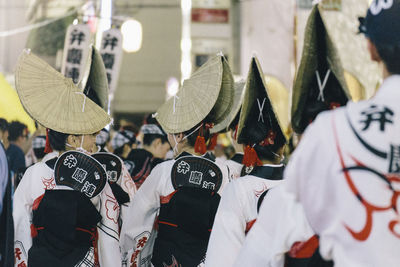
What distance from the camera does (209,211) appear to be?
4586 millimetres

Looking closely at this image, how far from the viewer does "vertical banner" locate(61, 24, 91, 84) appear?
12586 millimetres

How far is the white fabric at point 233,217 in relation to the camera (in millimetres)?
3400

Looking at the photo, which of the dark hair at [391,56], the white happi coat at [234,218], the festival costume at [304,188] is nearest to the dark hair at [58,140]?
the white happi coat at [234,218]

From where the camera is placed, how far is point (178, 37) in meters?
26.0

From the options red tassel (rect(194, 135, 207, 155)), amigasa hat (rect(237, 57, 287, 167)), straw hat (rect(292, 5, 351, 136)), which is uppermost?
straw hat (rect(292, 5, 351, 136))

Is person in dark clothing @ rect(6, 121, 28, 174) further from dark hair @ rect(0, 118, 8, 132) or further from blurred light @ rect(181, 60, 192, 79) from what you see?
blurred light @ rect(181, 60, 192, 79)

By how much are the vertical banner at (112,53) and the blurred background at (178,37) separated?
0.16 ft

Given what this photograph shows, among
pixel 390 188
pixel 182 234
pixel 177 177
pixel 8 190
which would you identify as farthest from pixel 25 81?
pixel 390 188

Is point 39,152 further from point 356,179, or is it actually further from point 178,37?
point 178,37

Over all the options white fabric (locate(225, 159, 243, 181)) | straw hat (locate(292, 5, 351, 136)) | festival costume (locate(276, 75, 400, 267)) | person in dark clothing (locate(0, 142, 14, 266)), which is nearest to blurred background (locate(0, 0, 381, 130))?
white fabric (locate(225, 159, 243, 181))

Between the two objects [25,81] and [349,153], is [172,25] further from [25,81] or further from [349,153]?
[349,153]

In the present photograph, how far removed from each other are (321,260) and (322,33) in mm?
1108

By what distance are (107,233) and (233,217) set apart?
4.67 ft

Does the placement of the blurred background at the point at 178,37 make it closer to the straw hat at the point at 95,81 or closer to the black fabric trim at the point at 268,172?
the straw hat at the point at 95,81
